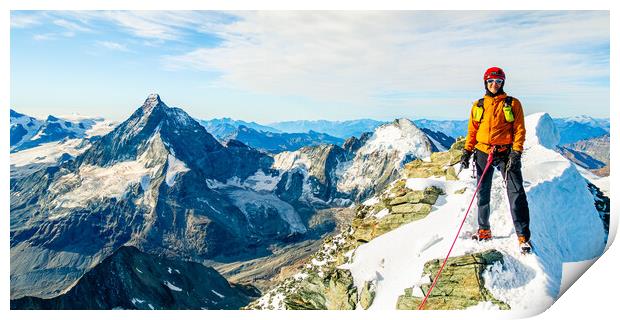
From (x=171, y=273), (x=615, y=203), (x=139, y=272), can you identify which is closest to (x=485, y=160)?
(x=615, y=203)

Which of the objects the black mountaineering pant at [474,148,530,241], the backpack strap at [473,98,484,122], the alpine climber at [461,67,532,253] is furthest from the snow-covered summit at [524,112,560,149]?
the backpack strap at [473,98,484,122]

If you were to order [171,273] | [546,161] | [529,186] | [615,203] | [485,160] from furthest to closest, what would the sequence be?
[171,273]
[615,203]
[546,161]
[529,186]
[485,160]

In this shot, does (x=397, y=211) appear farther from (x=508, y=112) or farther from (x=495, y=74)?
(x=495, y=74)

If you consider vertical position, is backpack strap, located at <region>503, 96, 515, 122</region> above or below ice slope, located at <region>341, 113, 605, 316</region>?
above

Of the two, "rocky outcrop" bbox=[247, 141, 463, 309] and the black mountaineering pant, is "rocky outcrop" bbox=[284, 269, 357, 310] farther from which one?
the black mountaineering pant

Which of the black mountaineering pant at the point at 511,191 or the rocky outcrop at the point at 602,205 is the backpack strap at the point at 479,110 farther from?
the rocky outcrop at the point at 602,205
